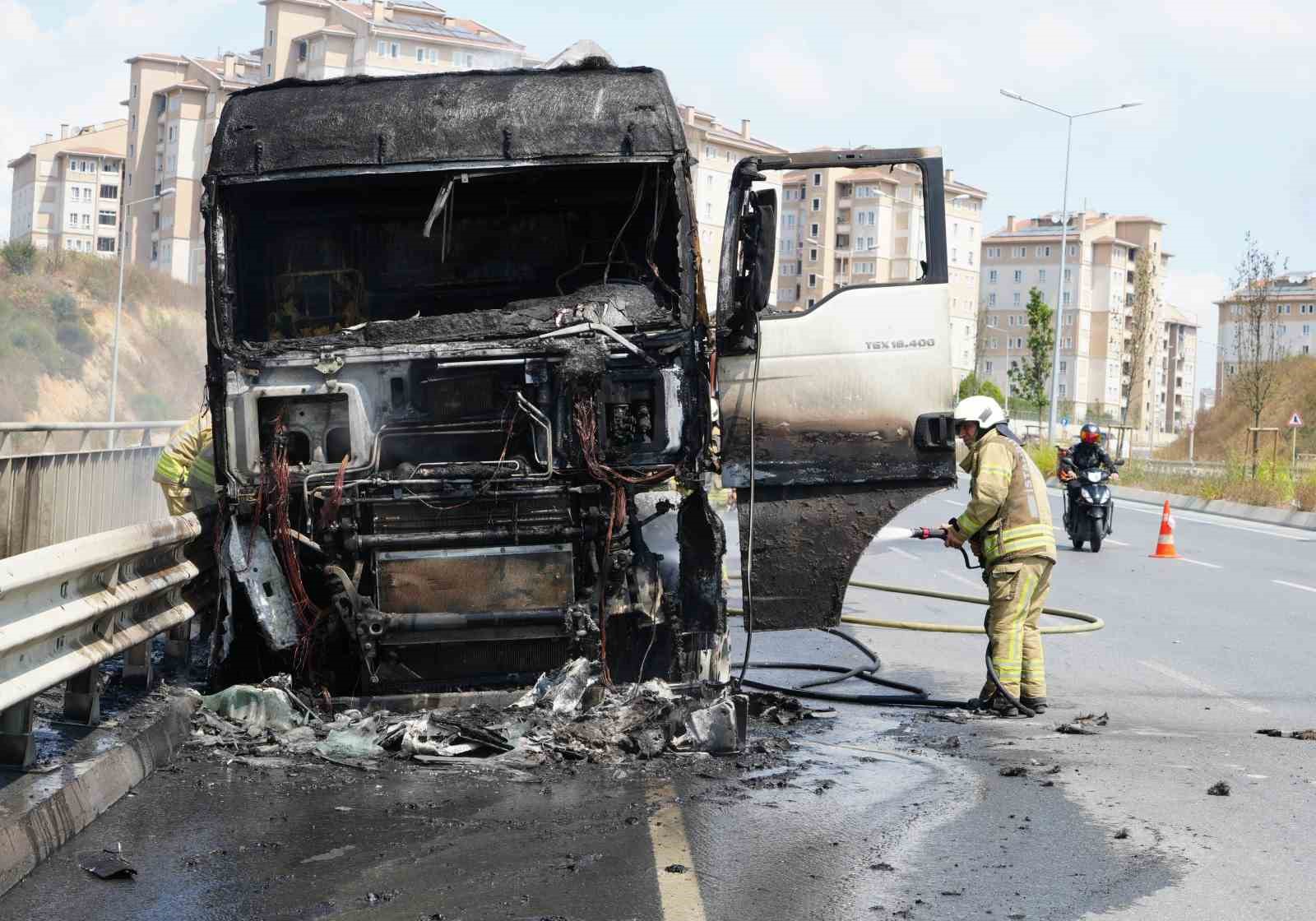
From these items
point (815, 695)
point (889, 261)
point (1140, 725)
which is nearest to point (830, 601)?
point (815, 695)

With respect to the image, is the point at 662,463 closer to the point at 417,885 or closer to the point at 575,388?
the point at 575,388

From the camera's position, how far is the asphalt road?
4.82 metres

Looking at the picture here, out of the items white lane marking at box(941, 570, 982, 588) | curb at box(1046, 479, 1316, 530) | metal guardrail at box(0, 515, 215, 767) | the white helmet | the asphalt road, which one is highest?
the white helmet

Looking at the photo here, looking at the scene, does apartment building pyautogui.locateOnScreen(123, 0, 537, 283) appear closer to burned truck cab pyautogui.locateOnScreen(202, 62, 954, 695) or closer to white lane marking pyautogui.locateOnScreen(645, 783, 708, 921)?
burned truck cab pyautogui.locateOnScreen(202, 62, 954, 695)

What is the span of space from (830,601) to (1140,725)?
1686 millimetres

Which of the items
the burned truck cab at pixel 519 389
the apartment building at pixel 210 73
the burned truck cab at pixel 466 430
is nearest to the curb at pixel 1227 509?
the burned truck cab at pixel 519 389

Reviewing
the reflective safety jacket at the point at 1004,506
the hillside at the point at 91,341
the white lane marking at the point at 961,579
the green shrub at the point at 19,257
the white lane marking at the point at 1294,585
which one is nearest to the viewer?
the reflective safety jacket at the point at 1004,506

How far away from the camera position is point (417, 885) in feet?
A: 16.2

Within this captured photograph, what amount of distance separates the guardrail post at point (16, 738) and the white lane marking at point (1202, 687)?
6067 mm

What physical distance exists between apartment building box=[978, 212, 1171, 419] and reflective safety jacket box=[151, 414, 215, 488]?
133626 millimetres

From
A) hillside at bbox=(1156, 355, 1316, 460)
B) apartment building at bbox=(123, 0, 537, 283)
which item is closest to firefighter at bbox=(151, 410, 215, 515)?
hillside at bbox=(1156, 355, 1316, 460)

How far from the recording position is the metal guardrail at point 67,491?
10633 millimetres

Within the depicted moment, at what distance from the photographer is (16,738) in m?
5.80

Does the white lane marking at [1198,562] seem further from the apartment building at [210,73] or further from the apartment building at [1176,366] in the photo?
the apartment building at [1176,366]
